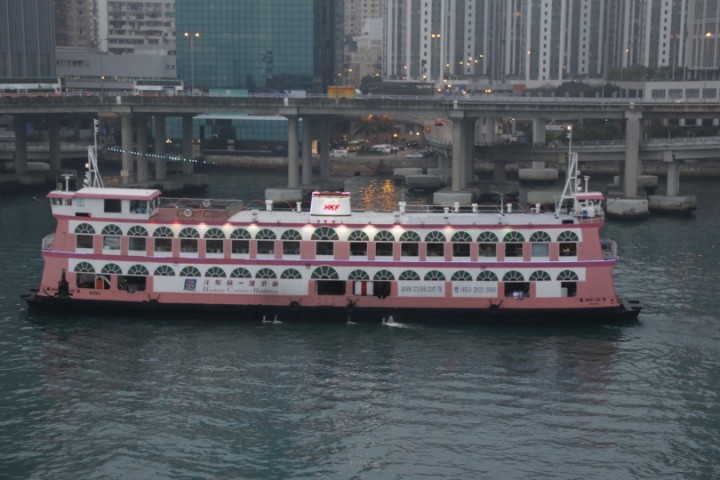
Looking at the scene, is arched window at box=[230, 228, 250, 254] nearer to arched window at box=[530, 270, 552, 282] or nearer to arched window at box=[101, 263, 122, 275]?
arched window at box=[101, 263, 122, 275]

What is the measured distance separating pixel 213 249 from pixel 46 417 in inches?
572

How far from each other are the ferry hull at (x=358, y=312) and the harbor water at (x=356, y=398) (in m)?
0.50

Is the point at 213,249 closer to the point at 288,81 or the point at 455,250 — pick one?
the point at 455,250

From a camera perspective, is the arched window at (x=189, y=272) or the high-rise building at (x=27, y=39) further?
the high-rise building at (x=27, y=39)

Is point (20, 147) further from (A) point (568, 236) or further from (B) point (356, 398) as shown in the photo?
(B) point (356, 398)

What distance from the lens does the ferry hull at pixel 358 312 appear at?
163 ft

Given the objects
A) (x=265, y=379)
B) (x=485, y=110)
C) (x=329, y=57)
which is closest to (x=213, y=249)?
(x=265, y=379)

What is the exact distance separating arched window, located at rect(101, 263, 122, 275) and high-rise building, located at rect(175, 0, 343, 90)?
103 m

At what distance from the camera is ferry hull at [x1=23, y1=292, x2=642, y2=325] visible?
4975 centimetres

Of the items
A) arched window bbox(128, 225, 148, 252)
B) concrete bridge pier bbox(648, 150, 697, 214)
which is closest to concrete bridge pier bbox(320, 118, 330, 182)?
concrete bridge pier bbox(648, 150, 697, 214)

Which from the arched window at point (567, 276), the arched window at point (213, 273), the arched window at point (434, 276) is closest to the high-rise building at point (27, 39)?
the arched window at point (213, 273)

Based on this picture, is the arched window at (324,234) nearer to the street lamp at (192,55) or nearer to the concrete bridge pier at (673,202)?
the concrete bridge pier at (673,202)

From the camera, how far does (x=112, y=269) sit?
50.8m

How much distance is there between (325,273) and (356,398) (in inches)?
441
